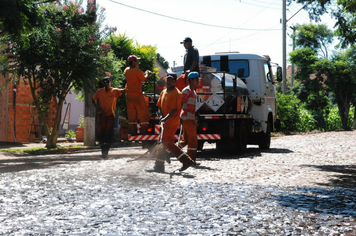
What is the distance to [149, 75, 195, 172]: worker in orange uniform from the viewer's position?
10461 millimetres

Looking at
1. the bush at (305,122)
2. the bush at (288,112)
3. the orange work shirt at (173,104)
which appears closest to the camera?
the orange work shirt at (173,104)

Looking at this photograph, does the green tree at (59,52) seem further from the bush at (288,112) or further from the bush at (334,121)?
the bush at (334,121)

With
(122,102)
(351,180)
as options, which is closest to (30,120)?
(122,102)

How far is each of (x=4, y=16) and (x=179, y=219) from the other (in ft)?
30.4

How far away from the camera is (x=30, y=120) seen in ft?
85.3

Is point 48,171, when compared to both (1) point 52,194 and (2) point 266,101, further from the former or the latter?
(2) point 266,101

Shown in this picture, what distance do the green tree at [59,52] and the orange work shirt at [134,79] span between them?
6.26 meters

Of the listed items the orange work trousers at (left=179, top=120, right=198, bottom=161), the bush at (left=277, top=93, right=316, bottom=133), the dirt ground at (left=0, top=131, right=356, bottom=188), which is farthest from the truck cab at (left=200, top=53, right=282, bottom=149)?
the bush at (left=277, top=93, right=316, bottom=133)

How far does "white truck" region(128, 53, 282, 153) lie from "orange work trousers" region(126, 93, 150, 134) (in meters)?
0.28

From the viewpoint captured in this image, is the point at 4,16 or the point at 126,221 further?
the point at 4,16

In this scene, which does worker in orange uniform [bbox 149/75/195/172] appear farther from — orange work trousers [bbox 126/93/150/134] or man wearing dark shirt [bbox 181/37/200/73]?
orange work trousers [bbox 126/93/150/134]

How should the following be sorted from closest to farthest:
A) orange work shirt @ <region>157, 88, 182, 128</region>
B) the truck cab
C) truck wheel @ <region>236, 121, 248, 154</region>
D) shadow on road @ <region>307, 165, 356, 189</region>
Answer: shadow on road @ <region>307, 165, 356, 189</region>
orange work shirt @ <region>157, 88, 182, 128</region>
truck wheel @ <region>236, 121, 248, 154</region>
the truck cab

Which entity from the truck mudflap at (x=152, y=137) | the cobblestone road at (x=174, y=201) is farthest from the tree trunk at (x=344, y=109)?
the cobblestone road at (x=174, y=201)

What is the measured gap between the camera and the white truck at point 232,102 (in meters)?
14.2
